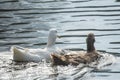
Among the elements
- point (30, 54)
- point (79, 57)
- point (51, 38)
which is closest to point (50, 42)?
point (51, 38)

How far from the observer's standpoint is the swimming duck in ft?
67.7

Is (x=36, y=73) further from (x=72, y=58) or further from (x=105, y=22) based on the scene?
(x=105, y=22)

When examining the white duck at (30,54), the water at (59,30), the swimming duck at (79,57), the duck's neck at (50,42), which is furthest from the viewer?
the duck's neck at (50,42)

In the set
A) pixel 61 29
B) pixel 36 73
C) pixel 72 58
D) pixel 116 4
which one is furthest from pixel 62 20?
pixel 36 73

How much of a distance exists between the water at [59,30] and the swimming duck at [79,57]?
0.36 metres

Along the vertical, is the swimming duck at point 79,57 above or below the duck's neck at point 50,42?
below

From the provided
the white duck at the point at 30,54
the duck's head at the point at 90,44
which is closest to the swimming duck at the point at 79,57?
the duck's head at the point at 90,44

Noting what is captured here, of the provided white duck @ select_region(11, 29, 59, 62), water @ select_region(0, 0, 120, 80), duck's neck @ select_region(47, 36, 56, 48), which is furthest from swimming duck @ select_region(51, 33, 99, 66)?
duck's neck @ select_region(47, 36, 56, 48)

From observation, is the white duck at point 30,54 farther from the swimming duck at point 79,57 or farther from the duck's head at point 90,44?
the duck's head at point 90,44

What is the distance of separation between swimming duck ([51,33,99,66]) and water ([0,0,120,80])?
355mm

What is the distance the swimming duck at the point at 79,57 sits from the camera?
2062 centimetres

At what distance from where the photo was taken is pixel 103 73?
65.0 ft

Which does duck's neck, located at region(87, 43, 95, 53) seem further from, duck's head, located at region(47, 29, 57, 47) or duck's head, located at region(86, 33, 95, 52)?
duck's head, located at region(47, 29, 57, 47)

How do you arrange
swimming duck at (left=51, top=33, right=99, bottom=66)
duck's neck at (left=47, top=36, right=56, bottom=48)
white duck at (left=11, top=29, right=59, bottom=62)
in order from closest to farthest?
swimming duck at (left=51, top=33, right=99, bottom=66) < white duck at (left=11, top=29, right=59, bottom=62) < duck's neck at (left=47, top=36, right=56, bottom=48)
